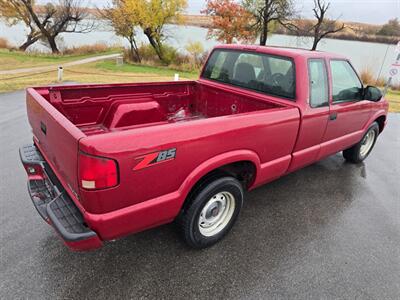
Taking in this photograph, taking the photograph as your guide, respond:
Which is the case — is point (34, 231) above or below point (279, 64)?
below

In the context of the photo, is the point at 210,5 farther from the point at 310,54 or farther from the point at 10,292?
the point at 10,292

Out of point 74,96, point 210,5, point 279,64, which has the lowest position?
point 74,96

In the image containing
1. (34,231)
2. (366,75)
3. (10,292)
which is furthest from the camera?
(366,75)

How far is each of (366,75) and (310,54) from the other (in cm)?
1626

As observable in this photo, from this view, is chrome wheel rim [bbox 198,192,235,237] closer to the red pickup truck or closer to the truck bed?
the red pickup truck

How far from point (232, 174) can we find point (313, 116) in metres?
1.24

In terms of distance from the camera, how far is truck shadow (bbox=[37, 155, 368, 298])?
7.84 feet

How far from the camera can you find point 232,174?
2.84m

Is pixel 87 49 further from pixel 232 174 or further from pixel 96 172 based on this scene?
pixel 96 172

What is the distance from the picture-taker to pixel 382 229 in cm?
336

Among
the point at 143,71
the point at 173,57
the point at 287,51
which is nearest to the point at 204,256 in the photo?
the point at 287,51

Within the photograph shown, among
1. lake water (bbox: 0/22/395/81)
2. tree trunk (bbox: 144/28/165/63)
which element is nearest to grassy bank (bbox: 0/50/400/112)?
tree trunk (bbox: 144/28/165/63)

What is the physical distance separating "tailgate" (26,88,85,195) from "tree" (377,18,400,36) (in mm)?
35471

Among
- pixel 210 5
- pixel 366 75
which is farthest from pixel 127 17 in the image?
pixel 366 75
